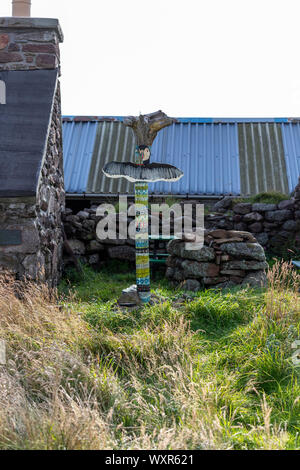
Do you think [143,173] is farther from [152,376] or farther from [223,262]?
[152,376]

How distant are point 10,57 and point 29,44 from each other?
0.40 metres

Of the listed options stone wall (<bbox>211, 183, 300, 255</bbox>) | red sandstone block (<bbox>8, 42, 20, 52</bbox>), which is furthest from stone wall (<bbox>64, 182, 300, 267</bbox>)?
red sandstone block (<bbox>8, 42, 20, 52</bbox>)

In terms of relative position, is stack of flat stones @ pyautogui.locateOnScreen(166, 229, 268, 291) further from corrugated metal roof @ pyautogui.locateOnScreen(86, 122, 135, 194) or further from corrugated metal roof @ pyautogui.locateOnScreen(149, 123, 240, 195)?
corrugated metal roof @ pyautogui.locateOnScreen(86, 122, 135, 194)

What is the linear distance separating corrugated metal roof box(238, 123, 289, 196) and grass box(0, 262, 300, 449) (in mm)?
6416

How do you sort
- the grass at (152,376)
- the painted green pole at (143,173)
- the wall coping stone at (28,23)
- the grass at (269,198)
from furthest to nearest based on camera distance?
the grass at (269,198)
the wall coping stone at (28,23)
the painted green pole at (143,173)
the grass at (152,376)

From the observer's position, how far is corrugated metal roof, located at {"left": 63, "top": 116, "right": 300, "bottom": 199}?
11.2 metres

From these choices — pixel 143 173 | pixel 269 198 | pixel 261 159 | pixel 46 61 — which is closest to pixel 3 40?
pixel 46 61

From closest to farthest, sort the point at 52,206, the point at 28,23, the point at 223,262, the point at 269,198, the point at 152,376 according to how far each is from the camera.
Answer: the point at 152,376
the point at 223,262
the point at 28,23
the point at 52,206
the point at 269,198

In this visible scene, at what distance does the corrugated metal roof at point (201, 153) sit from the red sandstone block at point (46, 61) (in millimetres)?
A: 4222

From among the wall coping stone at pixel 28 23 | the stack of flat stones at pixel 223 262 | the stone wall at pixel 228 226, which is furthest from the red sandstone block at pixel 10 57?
the stack of flat stones at pixel 223 262

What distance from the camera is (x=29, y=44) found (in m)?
7.04

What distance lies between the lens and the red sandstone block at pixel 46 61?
699 centimetres

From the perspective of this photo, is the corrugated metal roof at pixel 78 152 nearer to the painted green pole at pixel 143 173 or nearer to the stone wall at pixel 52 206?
the stone wall at pixel 52 206

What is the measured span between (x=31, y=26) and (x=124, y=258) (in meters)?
4.69
